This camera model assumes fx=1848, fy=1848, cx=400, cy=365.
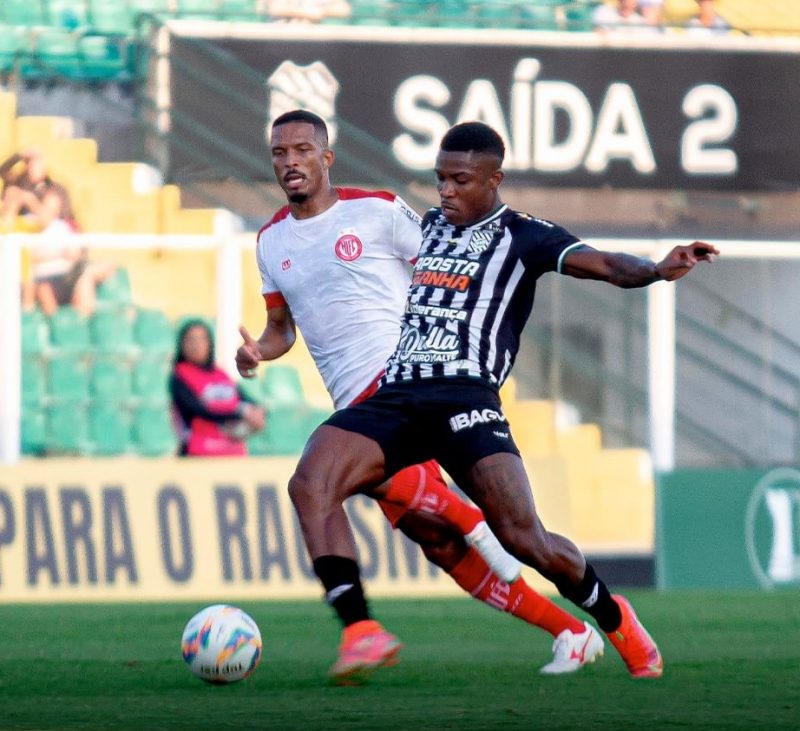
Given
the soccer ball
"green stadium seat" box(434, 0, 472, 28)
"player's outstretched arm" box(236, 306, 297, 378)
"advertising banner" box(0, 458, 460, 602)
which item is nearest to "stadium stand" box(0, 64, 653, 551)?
"advertising banner" box(0, 458, 460, 602)

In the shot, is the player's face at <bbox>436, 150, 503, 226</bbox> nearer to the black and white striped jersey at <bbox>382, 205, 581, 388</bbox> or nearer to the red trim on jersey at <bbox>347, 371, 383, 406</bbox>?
the black and white striped jersey at <bbox>382, 205, 581, 388</bbox>

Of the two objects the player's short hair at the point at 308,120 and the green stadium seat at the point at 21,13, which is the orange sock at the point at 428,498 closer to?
the player's short hair at the point at 308,120

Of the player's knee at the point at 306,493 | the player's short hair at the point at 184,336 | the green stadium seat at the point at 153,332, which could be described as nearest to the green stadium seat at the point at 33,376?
the green stadium seat at the point at 153,332

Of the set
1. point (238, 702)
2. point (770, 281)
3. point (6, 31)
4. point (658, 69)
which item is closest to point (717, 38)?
point (658, 69)

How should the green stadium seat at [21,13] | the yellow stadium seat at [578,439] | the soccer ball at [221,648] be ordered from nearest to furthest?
the soccer ball at [221,648] → the yellow stadium seat at [578,439] → the green stadium seat at [21,13]

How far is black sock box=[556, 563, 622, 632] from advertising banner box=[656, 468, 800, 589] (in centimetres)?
757

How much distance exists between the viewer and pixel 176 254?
16.1m

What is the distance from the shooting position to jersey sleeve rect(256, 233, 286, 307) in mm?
7695

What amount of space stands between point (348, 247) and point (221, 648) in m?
1.78

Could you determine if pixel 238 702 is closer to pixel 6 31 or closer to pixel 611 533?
pixel 611 533

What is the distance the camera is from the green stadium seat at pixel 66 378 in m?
15.4

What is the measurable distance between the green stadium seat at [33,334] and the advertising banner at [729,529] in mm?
5221

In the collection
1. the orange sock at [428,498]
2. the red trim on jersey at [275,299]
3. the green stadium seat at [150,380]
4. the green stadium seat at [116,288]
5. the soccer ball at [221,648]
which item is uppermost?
the red trim on jersey at [275,299]

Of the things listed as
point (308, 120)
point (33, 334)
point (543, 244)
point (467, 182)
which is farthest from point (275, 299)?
point (33, 334)
